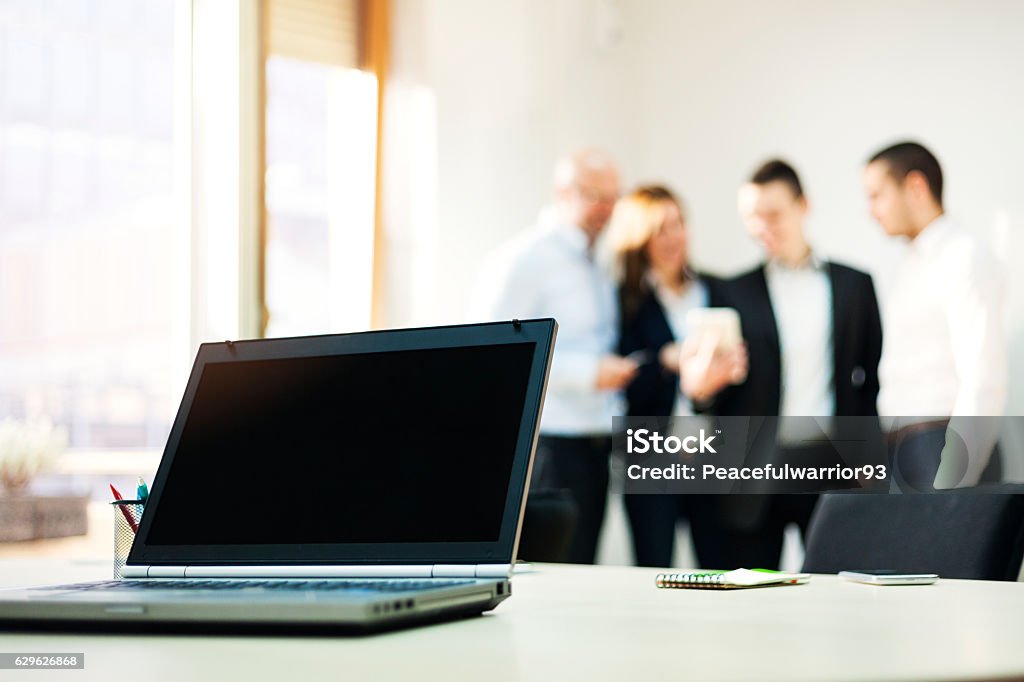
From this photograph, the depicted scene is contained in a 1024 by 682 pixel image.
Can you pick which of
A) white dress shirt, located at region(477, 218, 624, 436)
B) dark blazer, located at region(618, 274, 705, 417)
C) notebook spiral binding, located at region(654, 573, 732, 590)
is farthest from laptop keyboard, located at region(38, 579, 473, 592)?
dark blazer, located at region(618, 274, 705, 417)

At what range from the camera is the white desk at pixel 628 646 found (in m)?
0.61

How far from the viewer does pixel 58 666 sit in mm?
647

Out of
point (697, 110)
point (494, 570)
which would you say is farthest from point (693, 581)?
point (697, 110)

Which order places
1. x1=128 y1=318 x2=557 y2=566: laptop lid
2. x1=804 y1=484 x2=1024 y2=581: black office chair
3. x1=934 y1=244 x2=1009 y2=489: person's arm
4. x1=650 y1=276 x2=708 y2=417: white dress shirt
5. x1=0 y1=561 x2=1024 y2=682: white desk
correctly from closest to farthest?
x1=0 y1=561 x2=1024 y2=682: white desk
x1=128 y1=318 x2=557 y2=566: laptop lid
x1=804 y1=484 x2=1024 y2=581: black office chair
x1=934 y1=244 x2=1009 y2=489: person's arm
x1=650 y1=276 x2=708 y2=417: white dress shirt

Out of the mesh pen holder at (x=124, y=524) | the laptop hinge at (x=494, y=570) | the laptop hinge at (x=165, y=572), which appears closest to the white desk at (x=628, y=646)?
the laptop hinge at (x=494, y=570)

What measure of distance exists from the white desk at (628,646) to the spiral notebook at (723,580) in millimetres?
121

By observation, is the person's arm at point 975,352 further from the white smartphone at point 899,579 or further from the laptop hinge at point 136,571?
the laptop hinge at point 136,571

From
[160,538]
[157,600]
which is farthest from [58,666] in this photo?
[160,538]

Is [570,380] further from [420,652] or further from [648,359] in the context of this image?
[420,652]

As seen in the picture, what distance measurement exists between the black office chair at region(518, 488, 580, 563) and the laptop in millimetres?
800

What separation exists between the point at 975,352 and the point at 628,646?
325 centimetres

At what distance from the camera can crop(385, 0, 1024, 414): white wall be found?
4.10 m

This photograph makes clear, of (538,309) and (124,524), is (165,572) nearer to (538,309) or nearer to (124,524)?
(124,524)

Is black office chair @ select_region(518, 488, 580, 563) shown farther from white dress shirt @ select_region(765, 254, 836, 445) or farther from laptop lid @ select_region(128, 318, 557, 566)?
white dress shirt @ select_region(765, 254, 836, 445)
